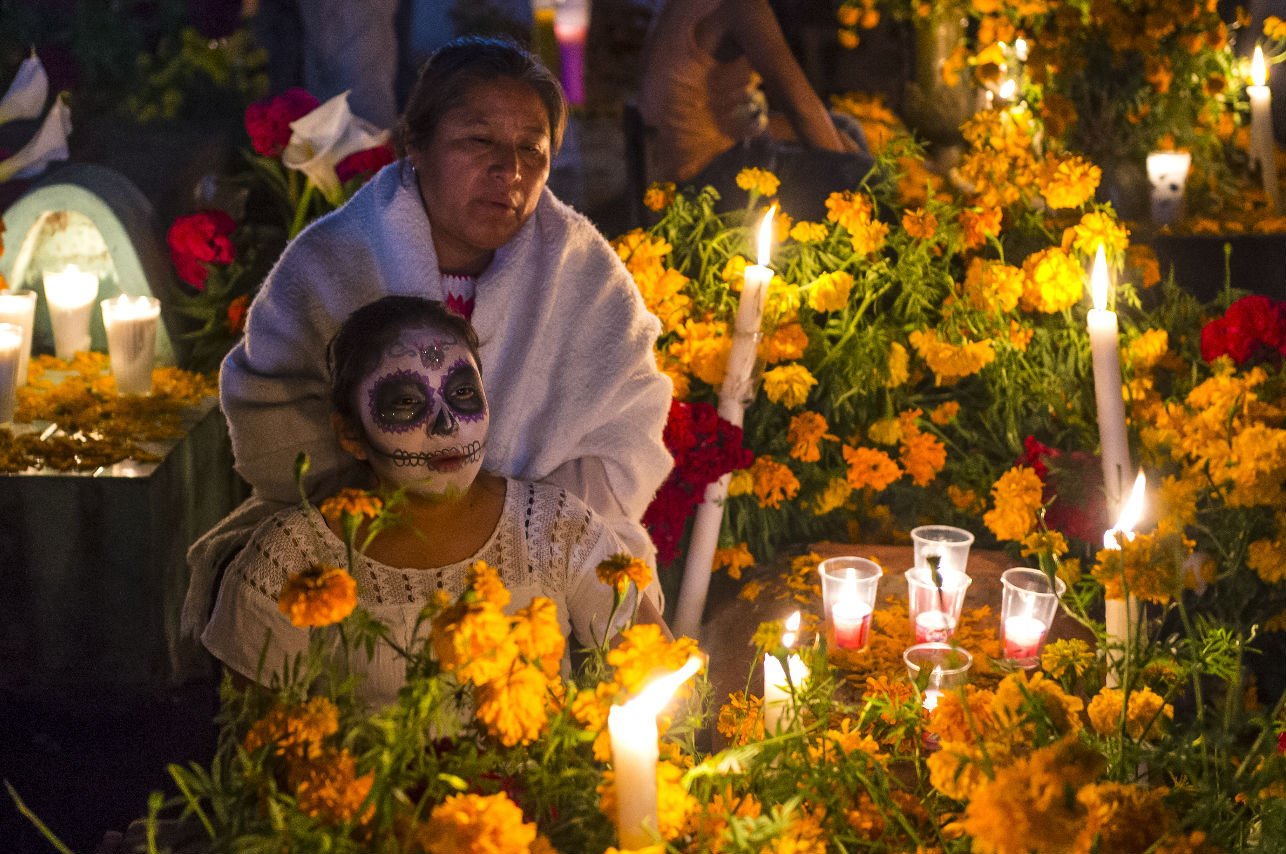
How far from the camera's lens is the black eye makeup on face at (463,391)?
1.79 meters

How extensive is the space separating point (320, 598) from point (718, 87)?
3.52 meters

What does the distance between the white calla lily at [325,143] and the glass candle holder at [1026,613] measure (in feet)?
6.58

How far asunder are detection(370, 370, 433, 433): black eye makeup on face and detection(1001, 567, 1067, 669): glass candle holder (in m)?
0.93

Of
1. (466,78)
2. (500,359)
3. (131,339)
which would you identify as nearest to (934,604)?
(500,359)

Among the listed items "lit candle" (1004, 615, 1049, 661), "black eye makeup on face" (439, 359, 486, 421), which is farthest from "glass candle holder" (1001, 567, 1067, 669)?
"black eye makeup on face" (439, 359, 486, 421)

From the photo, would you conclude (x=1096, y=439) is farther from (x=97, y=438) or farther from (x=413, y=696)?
(x=97, y=438)

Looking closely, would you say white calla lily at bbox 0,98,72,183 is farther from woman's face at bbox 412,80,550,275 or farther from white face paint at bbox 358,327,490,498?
white face paint at bbox 358,327,490,498

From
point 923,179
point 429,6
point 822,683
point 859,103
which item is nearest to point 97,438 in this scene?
point 923,179

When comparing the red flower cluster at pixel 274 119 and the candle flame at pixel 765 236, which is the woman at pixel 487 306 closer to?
the candle flame at pixel 765 236

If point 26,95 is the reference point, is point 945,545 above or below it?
below

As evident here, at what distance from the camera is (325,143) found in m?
3.33

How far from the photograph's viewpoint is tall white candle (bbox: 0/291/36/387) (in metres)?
3.38

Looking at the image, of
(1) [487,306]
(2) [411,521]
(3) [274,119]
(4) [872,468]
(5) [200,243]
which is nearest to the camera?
(2) [411,521]

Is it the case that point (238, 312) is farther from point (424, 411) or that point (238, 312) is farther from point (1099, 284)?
point (1099, 284)
